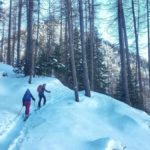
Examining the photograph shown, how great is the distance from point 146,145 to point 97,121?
140 inches

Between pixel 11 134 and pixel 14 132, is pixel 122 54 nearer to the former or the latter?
pixel 14 132

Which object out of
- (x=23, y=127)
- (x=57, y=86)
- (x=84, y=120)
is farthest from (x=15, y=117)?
(x=57, y=86)

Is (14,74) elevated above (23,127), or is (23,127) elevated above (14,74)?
(14,74)

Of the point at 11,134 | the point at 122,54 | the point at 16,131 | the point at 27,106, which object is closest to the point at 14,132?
the point at 16,131

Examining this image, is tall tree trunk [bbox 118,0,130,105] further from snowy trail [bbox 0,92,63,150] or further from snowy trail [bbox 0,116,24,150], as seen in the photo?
snowy trail [bbox 0,116,24,150]

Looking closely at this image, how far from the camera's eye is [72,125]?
57.2ft

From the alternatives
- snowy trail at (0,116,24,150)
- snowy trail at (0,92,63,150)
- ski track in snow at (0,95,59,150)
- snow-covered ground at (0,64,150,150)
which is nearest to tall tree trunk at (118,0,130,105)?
snow-covered ground at (0,64,150,150)

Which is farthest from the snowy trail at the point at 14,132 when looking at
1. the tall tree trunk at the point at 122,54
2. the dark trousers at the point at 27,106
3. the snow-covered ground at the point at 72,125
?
the tall tree trunk at the point at 122,54

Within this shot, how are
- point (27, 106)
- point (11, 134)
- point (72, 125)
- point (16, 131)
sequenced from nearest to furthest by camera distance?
point (11, 134) → point (16, 131) → point (72, 125) → point (27, 106)

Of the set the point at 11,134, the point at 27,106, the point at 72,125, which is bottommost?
the point at 11,134

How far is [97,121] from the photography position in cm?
1934

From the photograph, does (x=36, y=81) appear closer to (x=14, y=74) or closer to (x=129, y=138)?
(x=14, y=74)

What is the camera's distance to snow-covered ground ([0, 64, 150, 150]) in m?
14.9

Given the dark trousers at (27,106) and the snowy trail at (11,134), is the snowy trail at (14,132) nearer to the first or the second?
the snowy trail at (11,134)
